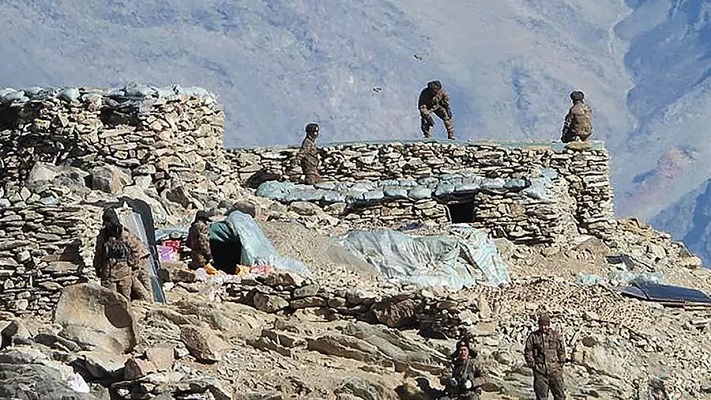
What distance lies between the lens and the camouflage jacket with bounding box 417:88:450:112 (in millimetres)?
32781

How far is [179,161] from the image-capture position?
2758 centimetres

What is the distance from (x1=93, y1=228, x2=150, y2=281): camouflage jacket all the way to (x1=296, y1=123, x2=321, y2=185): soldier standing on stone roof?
37.4 ft

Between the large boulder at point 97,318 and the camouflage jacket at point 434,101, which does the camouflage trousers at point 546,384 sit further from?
the camouflage jacket at point 434,101

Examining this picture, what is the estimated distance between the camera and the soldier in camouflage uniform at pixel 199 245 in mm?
22438

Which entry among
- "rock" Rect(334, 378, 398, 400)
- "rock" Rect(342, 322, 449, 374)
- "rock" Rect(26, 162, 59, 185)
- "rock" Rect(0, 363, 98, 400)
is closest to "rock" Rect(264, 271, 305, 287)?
"rock" Rect(342, 322, 449, 374)

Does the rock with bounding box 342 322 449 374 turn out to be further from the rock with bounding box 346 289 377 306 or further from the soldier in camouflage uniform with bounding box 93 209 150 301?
the soldier in camouflage uniform with bounding box 93 209 150 301

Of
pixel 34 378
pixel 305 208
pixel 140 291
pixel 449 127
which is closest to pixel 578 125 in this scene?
pixel 449 127

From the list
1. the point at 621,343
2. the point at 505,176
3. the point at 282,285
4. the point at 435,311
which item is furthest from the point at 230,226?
the point at 505,176

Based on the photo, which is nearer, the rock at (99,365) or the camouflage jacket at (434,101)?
the rock at (99,365)

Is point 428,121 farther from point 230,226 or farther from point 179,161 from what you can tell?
point 230,226

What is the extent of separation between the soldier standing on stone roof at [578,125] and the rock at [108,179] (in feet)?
30.5

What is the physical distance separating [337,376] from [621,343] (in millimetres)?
5007

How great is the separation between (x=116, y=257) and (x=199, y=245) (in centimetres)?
331

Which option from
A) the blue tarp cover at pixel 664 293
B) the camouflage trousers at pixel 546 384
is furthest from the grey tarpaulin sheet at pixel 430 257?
the camouflage trousers at pixel 546 384
